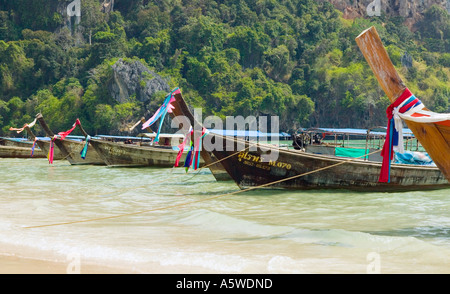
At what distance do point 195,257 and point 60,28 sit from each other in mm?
79746

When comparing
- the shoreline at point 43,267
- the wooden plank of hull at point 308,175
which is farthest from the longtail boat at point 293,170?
the shoreline at point 43,267

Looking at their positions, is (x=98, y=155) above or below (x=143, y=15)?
below

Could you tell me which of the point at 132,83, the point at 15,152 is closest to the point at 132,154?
the point at 15,152

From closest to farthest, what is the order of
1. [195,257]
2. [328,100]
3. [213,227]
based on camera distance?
1. [195,257]
2. [213,227]
3. [328,100]

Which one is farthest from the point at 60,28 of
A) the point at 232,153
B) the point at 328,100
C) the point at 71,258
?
the point at 71,258

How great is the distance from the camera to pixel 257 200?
1134cm

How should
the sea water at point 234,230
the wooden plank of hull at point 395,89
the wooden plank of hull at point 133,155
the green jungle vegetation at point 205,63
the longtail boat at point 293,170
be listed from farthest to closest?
1. the green jungle vegetation at point 205,63
2. the wooden plank of hull at point 133,155
3. the longtail boat at point 293,170
4. the wooden plank of hull at point 395,89
5. the sea water at point 234,230

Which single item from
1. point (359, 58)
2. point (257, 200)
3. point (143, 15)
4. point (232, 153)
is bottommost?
point (257, 200)

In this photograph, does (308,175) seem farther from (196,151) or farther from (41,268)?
A: (41,268)

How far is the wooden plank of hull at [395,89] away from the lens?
6.47 meters

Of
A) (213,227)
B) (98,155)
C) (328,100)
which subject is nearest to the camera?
(213,227)

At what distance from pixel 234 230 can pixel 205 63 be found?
2500 inches

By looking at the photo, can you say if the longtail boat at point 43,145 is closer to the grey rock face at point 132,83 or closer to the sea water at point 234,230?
the sea water at point 234,230

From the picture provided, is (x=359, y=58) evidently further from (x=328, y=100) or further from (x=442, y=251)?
(x=442, y=251)
